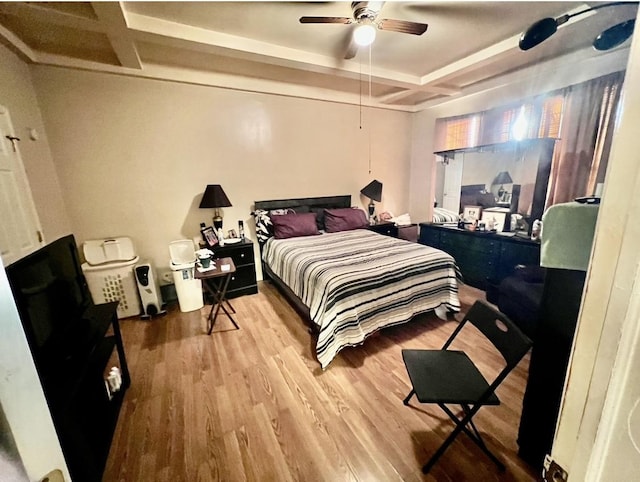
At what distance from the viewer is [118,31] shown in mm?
2006

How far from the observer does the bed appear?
2.05 m

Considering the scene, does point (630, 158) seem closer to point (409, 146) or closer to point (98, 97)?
point (98, 97)

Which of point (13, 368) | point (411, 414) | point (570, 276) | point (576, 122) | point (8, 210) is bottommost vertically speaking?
point (411, 414)

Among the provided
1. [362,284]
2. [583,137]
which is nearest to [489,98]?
[583,137]

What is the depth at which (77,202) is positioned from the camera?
275 centimetres

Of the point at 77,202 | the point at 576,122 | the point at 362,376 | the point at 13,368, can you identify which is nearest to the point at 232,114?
the point at 77,202

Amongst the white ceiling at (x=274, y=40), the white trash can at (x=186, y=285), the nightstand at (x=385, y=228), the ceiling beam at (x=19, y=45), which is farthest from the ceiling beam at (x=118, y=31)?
the nightstand at (x=385, y=228)

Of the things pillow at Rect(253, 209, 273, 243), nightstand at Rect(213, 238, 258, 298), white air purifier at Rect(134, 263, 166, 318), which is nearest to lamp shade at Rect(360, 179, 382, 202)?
pillow at Rect(253, 209, 273, 243)

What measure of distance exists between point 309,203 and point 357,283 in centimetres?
210

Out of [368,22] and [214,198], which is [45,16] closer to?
[214,198]

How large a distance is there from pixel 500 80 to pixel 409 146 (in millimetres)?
1556

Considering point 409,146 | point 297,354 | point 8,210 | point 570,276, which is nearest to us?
point 570,276

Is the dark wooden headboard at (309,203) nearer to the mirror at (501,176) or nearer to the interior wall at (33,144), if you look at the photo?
the mirror at (501,176)

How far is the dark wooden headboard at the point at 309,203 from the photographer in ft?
12.1
